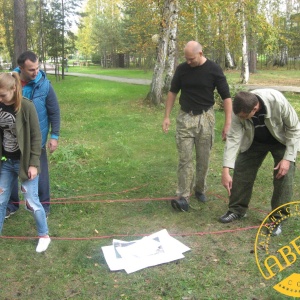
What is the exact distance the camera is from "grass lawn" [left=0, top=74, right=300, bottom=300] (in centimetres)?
282

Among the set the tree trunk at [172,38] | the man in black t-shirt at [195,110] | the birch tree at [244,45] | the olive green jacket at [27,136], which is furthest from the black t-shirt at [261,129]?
the birch tree at [244,45]

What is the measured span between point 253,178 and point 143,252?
1.38 metres

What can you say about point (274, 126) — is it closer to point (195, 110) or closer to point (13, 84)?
point (195, 110)

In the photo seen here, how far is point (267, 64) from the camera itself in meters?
36.3

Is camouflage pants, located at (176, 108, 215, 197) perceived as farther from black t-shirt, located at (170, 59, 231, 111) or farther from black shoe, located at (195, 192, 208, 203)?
black shoe, located at (195, 192, 208, 203)

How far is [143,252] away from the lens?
330cm

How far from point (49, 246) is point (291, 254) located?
216 cm

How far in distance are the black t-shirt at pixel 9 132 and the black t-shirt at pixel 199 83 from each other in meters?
1.87

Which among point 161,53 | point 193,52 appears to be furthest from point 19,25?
point 193,52

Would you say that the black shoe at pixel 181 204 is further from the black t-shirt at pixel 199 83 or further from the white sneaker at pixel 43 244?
the white sneaker at pixel 43 244

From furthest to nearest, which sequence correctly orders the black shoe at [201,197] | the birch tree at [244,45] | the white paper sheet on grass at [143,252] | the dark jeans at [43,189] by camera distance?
1. the birch tree at [244,45]
2. the black shoe at [201,197]
3. the dark jeans at [43,189]
4. the white paper sheet on grass at [143,252]

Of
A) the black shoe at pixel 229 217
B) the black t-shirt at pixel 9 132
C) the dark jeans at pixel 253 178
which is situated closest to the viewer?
the black t-shirt at pixel 9 132

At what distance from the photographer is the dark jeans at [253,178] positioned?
357cm

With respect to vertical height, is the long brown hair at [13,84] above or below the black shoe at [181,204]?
above
